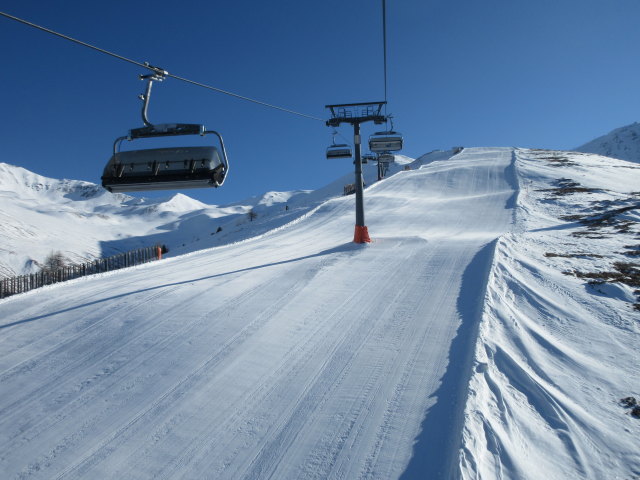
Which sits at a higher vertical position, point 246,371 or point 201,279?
point 201,279

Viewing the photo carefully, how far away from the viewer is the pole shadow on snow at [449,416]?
2951mm

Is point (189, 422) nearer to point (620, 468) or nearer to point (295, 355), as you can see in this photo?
point (295, 355)

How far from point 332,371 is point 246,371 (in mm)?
1044

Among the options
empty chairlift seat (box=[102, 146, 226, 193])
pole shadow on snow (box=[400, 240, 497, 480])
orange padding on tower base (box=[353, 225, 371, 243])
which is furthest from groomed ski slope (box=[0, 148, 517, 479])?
orange padding on tower base (box=[353, 225, 371, 243])

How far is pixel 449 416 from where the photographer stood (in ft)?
11.4

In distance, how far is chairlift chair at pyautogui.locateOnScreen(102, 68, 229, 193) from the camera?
16.9 feet

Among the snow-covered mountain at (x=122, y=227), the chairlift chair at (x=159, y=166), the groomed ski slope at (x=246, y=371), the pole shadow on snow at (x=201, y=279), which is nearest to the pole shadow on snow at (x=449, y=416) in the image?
the groomed ski slope at (x=246, y=371)

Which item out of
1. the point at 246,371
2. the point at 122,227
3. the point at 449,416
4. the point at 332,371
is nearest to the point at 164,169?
the point at 246,371

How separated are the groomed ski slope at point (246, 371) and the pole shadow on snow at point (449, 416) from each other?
2cm

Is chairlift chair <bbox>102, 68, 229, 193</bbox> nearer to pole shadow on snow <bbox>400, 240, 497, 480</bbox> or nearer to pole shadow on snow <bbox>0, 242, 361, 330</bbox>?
pole shadow on snow <bbox>0, 242, 361, 330</bbox>

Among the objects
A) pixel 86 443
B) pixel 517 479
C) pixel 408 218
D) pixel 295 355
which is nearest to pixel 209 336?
pixel 295 355

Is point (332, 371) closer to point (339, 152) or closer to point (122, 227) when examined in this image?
point (339, 152)

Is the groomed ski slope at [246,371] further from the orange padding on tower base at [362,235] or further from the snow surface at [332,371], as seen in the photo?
the orange padding on tower base at [362,235]

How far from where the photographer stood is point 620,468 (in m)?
2.80
